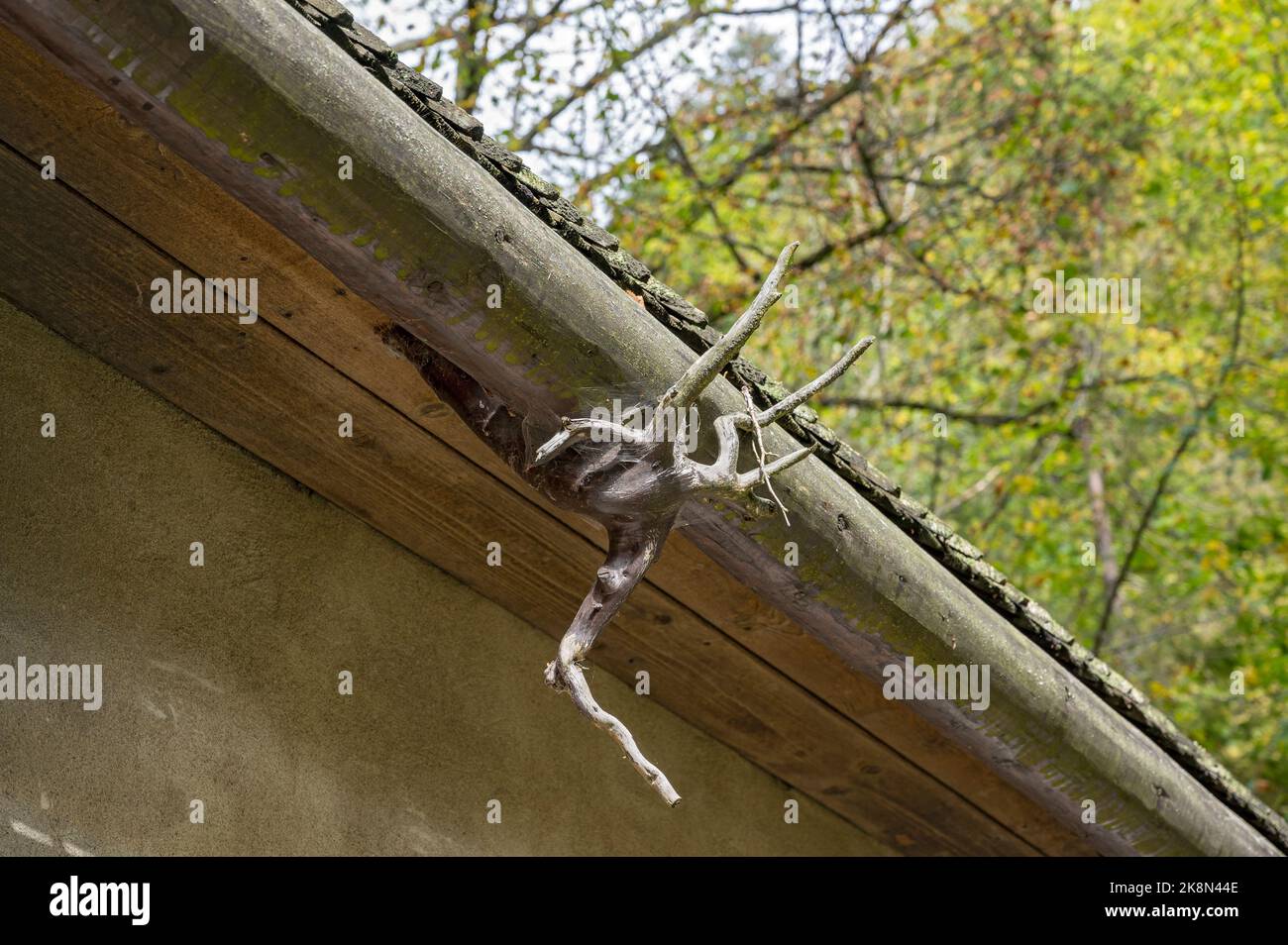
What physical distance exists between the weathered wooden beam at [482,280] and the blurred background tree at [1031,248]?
532 cm

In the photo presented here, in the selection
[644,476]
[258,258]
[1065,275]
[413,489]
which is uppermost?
[1065,275]

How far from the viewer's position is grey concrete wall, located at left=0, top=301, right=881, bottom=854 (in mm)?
2615

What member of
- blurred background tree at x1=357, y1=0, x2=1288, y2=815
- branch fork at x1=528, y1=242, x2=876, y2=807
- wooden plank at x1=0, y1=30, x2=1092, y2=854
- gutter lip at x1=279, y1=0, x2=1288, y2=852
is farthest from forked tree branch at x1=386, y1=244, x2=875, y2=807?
blurred background tree at x1=357, y1=0, x2=1288, y2=815

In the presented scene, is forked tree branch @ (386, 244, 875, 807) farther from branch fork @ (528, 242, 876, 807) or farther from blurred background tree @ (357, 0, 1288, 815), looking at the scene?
blurred background tree @ (357, 0, 1288, 815)

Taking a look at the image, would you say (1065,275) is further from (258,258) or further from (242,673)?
(258,258)

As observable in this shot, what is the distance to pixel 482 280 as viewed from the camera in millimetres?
2131

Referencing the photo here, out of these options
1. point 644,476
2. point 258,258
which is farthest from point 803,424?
point 258,258

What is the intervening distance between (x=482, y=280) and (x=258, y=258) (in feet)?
1.92

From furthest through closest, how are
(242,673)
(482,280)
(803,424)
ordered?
(242,673), (803,424), (482,280)

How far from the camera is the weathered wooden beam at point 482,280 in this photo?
1.86 meters

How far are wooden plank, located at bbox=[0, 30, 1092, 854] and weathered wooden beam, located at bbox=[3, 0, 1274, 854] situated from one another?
32 centimetres

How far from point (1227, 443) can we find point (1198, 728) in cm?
247
